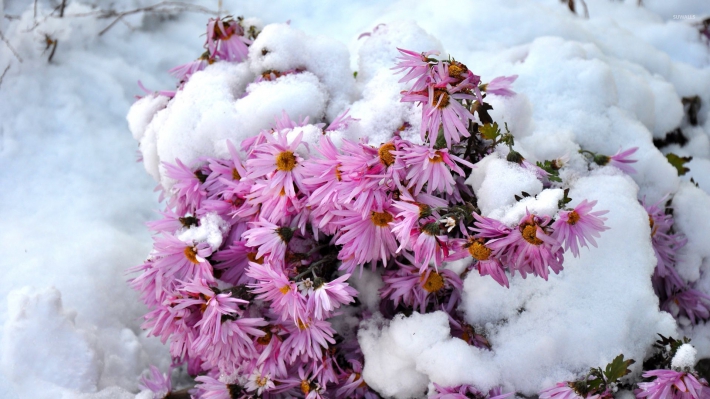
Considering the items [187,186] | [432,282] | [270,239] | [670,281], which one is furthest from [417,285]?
[670,281]

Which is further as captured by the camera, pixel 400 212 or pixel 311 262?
pixel 311 262

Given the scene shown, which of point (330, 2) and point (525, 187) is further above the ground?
point (525, 187)

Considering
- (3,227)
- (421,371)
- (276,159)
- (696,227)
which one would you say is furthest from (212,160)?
(696,227)

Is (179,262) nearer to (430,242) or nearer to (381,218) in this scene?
(381,218)

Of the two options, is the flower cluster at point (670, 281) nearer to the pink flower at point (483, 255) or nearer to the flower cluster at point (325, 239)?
the flower cluster at point (325, 239)

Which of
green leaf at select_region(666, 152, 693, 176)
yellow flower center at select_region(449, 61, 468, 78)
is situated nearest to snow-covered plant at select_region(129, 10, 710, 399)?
yellow flower center at select_region(449, 61, 468, 78)

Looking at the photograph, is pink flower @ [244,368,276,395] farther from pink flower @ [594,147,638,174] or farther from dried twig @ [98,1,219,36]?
dried twig @ [98,1,219,36]

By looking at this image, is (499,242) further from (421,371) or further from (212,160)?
(212,160)
